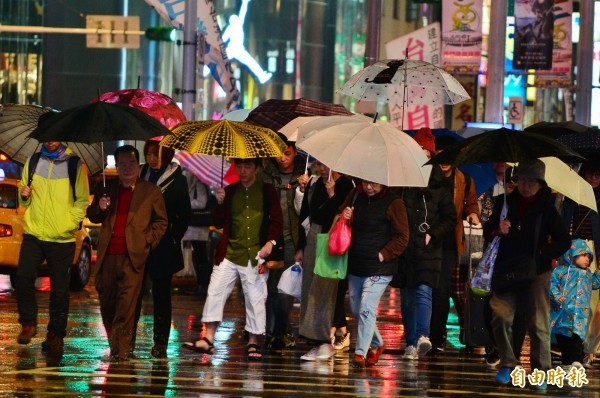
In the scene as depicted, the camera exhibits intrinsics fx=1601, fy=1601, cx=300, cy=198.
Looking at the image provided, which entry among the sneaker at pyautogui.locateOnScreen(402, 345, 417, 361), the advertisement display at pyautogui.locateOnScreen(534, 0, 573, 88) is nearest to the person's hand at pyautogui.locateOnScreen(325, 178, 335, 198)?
the sneaker at pyautogui.locateOnScreen(402, 345, 417, 361)

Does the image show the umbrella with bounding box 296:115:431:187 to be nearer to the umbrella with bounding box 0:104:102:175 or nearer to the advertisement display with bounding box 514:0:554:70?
the umbrella with bounding box 0:104:102:175

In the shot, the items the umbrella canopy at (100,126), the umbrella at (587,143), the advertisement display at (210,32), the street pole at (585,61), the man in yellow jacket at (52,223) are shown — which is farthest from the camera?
the street pole at (585,61)

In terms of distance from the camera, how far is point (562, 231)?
12.7 metres

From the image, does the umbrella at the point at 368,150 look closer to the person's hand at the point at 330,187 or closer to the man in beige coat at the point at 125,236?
the person's hand at the point at 330,187

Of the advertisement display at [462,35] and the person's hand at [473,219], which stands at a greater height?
the advertisement display at [462,35]

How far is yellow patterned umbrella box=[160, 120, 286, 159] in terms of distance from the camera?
45.9ft

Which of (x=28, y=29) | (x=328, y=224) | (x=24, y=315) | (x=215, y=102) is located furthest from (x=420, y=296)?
(x=215, y=102)

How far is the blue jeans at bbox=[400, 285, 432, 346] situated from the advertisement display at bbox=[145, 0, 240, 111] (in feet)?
43.9

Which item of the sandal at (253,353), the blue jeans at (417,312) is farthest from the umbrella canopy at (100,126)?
the blue jeans at (417,312)

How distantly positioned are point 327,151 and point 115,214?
1.91m

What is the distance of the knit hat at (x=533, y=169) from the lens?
41.8 feet

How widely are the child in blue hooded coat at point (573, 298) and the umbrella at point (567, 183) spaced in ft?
1.98

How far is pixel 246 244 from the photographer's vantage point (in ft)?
46.8

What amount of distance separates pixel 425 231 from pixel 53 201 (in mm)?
3448
